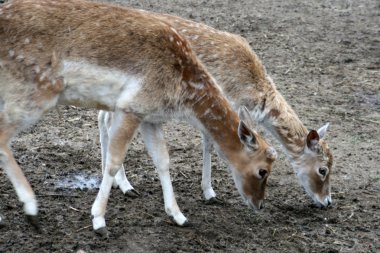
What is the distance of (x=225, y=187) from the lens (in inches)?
285

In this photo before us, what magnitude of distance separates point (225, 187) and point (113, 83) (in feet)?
6.14

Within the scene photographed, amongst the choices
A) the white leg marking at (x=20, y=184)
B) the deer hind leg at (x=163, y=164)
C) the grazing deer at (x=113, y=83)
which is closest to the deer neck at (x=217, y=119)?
the grazing deer at (x=113, y=83)

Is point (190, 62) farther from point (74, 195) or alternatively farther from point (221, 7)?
point (221, 7)

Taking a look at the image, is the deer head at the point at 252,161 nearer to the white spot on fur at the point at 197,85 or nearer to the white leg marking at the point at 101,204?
the white spot on fur at the point at 197,85

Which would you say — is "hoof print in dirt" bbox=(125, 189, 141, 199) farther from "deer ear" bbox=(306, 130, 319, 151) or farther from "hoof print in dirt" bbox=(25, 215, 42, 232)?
"deer ear" bbox=(306, 130, 319, 151)

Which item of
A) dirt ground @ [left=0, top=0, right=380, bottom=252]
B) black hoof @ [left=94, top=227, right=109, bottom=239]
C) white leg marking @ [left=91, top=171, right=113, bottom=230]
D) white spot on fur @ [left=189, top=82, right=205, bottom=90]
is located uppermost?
white spot on fur @ [left=189, top=82, right=205, bottom=90]

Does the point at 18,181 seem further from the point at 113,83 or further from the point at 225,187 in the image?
the point at 225,187

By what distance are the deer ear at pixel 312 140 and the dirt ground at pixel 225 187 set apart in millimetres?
530

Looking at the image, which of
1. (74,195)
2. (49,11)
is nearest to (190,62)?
(49,11)

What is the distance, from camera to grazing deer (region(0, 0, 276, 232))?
5.66 m

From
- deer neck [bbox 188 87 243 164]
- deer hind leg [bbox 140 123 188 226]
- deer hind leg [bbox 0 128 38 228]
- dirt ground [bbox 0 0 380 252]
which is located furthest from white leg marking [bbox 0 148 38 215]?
deer neck [bbox 188 87 243 164]

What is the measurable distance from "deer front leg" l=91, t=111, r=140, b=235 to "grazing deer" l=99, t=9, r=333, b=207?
0.92 m

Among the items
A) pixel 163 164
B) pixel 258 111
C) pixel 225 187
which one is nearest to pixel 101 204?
pixel 163 164

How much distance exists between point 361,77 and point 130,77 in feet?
17.3
